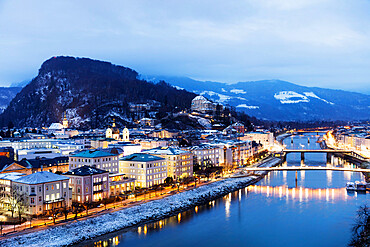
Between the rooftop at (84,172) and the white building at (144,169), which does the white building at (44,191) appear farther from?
the white building at (144,169)

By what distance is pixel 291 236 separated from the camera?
18.3m

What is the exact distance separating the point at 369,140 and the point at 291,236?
119 feet

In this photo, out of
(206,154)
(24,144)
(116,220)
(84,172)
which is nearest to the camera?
(116,220)

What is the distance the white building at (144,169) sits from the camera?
86.3 feet

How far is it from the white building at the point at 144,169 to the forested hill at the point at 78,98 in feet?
150

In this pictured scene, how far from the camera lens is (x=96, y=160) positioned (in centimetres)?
2566

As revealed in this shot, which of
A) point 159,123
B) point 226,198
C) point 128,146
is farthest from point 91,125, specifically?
point 226,198

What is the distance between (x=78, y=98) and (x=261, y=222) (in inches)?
2944

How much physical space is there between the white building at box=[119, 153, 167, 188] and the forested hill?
45.8 metres

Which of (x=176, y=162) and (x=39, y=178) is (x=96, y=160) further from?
(x=39, y=178)

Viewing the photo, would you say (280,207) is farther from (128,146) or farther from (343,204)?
(128,146)

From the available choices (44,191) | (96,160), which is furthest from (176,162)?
(44,191)

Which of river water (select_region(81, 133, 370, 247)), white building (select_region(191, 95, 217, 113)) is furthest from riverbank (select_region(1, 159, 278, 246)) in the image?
white building (select_region(191, 95, 217, 113))

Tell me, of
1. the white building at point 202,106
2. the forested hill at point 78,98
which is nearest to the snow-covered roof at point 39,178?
the forested hill at point 78,98
